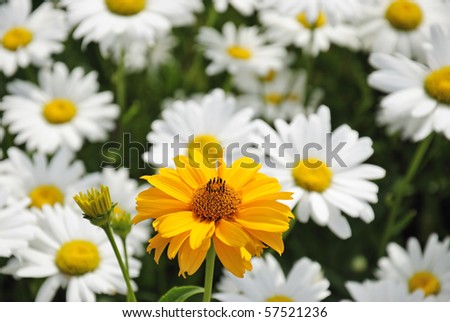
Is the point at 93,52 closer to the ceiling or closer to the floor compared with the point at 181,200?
closer to the floor

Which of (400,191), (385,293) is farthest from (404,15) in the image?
(385,293)

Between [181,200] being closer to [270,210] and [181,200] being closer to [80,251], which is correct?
[270,210]

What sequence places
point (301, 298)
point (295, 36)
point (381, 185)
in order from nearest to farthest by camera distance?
point (301, 298)
point (381, 185)
point (295, 36)

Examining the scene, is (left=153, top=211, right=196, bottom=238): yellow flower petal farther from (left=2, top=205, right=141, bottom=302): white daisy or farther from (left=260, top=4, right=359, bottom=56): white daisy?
(left=260, top=4, right=359, bottom=56): white daisy

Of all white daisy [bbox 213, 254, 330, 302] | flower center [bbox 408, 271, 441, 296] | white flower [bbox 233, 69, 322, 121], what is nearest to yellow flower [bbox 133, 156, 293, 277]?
white daisy [bbox 213, 254, 330, 302]

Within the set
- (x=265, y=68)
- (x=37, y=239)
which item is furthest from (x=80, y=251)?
(x=265, y=68)

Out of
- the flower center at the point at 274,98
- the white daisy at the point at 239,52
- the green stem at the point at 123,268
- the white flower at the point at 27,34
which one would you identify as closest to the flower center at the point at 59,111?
the white flower at the point at 27,34

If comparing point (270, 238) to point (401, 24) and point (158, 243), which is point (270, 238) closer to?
point (158, 243)
